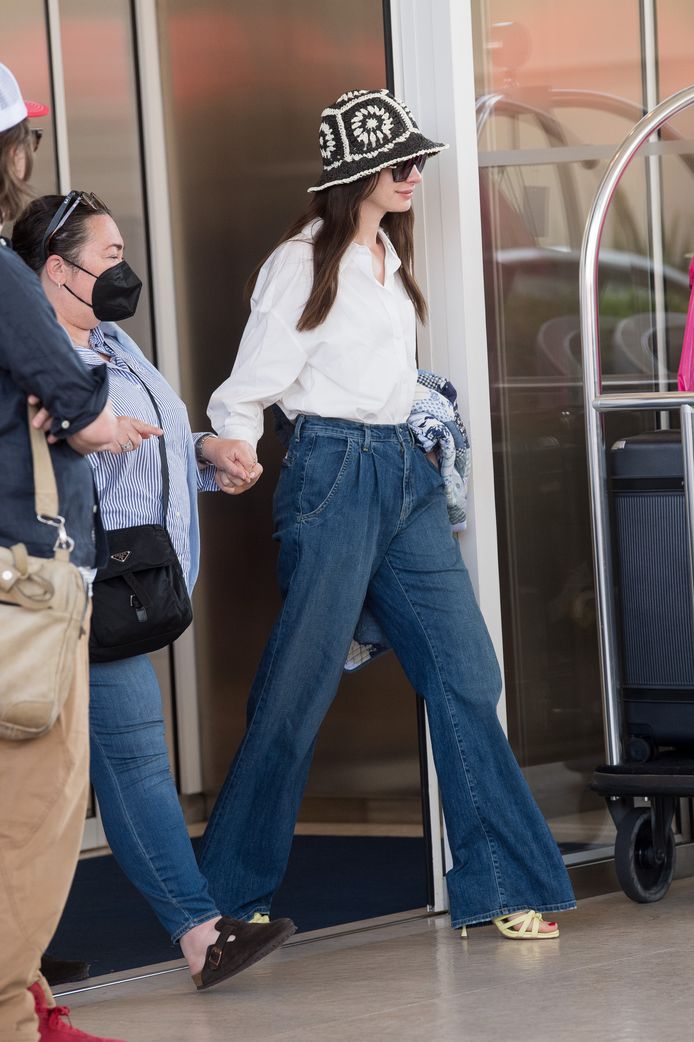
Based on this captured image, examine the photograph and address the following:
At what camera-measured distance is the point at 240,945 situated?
9.76 ft

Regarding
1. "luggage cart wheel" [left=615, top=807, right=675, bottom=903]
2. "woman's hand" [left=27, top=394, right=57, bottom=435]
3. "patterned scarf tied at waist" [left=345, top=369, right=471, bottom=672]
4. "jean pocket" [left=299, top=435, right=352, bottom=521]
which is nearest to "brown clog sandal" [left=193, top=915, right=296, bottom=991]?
"patterned scarf tied at waist" [left=345, top=369, right=471, bottom=672]

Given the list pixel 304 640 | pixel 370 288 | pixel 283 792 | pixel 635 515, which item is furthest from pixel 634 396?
pixel 283 792

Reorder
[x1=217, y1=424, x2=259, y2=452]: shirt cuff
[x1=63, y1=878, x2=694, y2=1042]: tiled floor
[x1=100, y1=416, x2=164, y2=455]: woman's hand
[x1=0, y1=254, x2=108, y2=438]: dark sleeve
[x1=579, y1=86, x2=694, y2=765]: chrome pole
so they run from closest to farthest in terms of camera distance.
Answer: [x1=0, y1=254, x2=108, y2=438]: dark sleeve → [x1=100, y1=416, x2=164, y2=455]: woman's hand → [x1=63, y1=878, x2=694, y2=1042]: tiled floor → [x1=217, y1=424, x2=259, y2=452]: shirt cuff → [x1=579, y1=86, x2=694, y2=765]: chrome pole

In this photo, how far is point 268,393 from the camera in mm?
3312

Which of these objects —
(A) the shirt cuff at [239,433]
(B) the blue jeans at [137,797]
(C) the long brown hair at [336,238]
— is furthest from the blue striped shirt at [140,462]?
(C) the long brown hair at [336,238]

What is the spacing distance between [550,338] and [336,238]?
2.48 feet

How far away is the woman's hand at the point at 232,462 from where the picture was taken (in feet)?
10.4

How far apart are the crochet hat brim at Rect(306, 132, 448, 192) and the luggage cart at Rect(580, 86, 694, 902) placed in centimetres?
43

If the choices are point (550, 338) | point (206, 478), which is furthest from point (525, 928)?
point (550, 338)

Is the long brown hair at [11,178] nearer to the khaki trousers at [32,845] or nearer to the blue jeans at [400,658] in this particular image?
the khaki trousers at [32,845]

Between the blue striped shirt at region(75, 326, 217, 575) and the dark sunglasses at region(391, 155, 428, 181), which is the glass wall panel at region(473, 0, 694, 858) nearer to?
the dark sunglasses at region(391, 155, 428, 181)

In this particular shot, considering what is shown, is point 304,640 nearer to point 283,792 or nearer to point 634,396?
point 283,792

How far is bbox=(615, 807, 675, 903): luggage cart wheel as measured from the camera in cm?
364

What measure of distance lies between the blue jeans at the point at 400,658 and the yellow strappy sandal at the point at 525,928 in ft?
0.06
